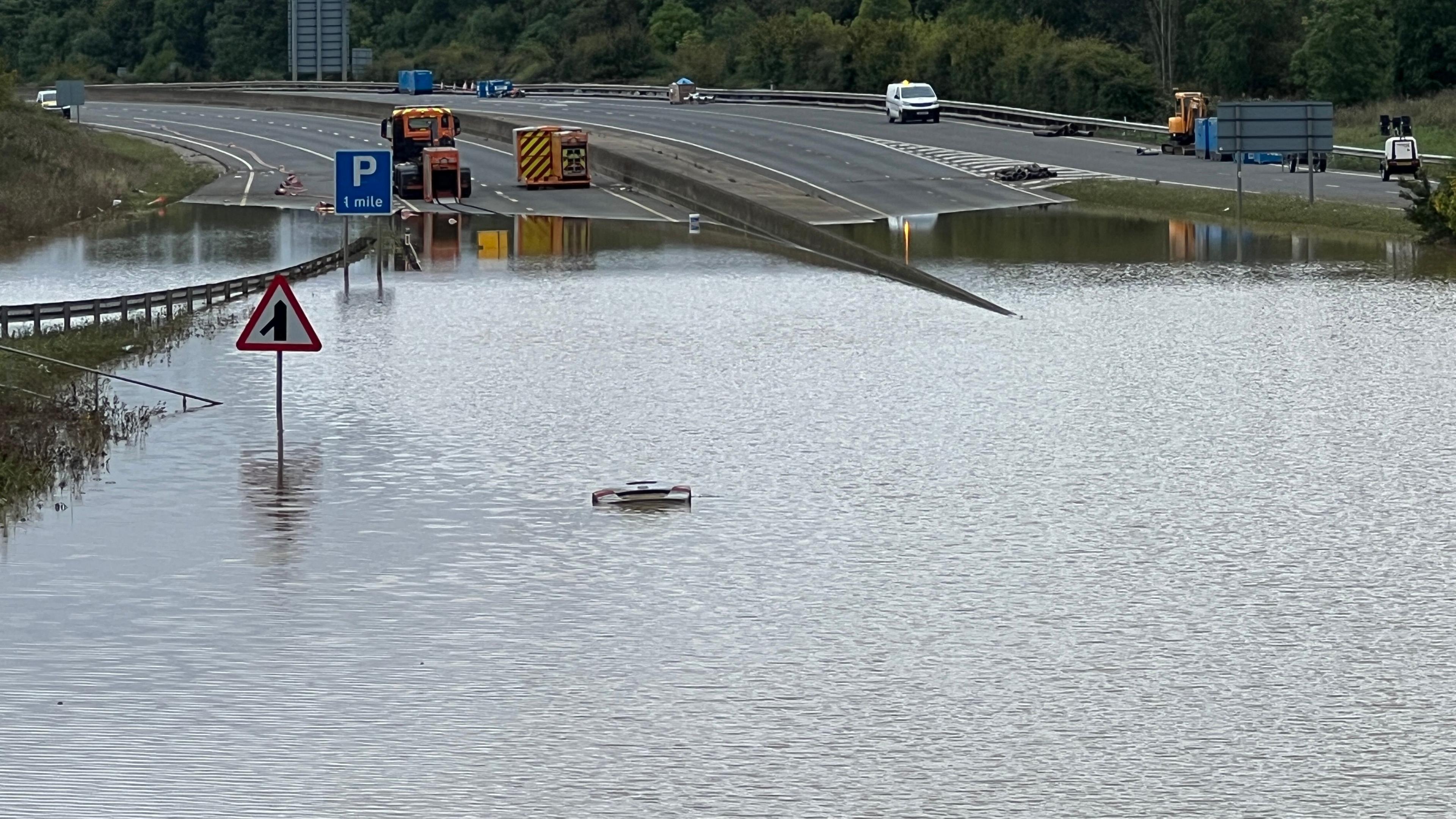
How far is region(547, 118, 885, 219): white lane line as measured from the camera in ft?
213

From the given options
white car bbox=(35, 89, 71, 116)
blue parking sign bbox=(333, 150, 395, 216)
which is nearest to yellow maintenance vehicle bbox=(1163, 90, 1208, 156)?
blue parking sign bbox=(333, 150, 395, 216)

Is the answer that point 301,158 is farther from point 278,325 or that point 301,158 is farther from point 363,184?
point 278,325

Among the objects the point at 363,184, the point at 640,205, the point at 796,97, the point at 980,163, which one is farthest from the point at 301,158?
the point at 363,184

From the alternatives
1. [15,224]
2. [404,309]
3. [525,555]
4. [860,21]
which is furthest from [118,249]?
[860,21]

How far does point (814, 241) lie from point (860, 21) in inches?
2402

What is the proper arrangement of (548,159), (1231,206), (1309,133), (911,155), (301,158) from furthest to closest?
(301,158)
(911,155)
(548,159)
(1309,133)
(1231,206)

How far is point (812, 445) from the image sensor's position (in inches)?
1057

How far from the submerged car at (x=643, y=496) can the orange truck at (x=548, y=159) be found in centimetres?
4825

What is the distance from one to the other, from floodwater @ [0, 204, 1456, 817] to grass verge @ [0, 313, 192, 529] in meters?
0.65

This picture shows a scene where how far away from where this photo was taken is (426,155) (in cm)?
6762

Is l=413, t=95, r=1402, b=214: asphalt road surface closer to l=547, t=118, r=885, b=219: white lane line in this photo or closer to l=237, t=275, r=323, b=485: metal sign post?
l=547, t=118, r=885, b=219: white lane line

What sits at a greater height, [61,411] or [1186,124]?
[1186,124]

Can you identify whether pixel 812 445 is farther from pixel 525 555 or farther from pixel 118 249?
pixel 118 249

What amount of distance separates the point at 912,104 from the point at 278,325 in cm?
6998
